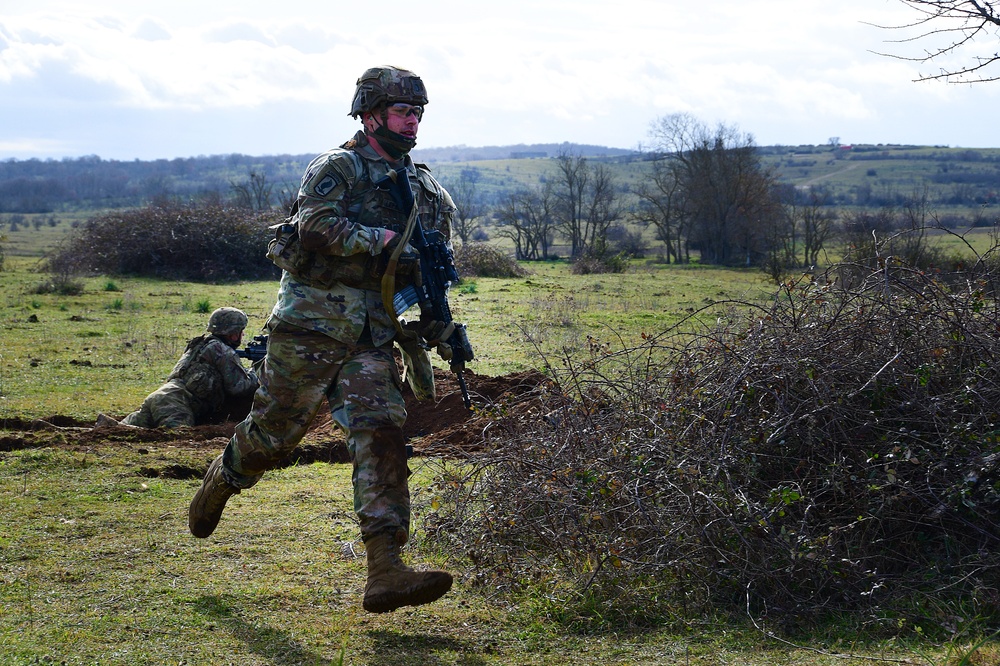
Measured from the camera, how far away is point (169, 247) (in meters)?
26.7

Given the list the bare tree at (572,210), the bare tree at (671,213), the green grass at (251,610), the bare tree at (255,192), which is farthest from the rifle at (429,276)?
the bare tree at (572,210)

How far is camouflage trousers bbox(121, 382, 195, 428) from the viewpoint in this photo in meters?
8.48

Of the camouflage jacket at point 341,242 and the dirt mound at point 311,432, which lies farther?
the dirt mound at point 311,432

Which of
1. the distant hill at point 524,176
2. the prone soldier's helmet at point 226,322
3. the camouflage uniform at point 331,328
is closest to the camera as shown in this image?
the camouflage uniform at point 331,328

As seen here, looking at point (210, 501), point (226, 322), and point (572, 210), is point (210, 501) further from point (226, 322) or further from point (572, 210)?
point (572, 210)

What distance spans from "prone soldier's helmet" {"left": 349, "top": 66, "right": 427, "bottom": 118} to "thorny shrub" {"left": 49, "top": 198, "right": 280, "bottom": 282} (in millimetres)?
22074

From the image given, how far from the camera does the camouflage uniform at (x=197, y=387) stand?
27.9 feet

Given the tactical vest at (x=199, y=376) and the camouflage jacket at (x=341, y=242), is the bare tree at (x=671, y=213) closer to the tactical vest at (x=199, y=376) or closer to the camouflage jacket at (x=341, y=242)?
the tactical vest at (x=199, y=376)

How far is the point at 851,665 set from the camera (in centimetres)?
349

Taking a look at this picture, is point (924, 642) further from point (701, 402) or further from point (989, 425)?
point (701, 402)

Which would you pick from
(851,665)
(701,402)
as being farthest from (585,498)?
(851,665)

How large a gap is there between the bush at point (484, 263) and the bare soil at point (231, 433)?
19.5 meters

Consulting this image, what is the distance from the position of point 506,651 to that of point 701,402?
1.64m

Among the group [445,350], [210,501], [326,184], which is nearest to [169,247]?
[210,501]
